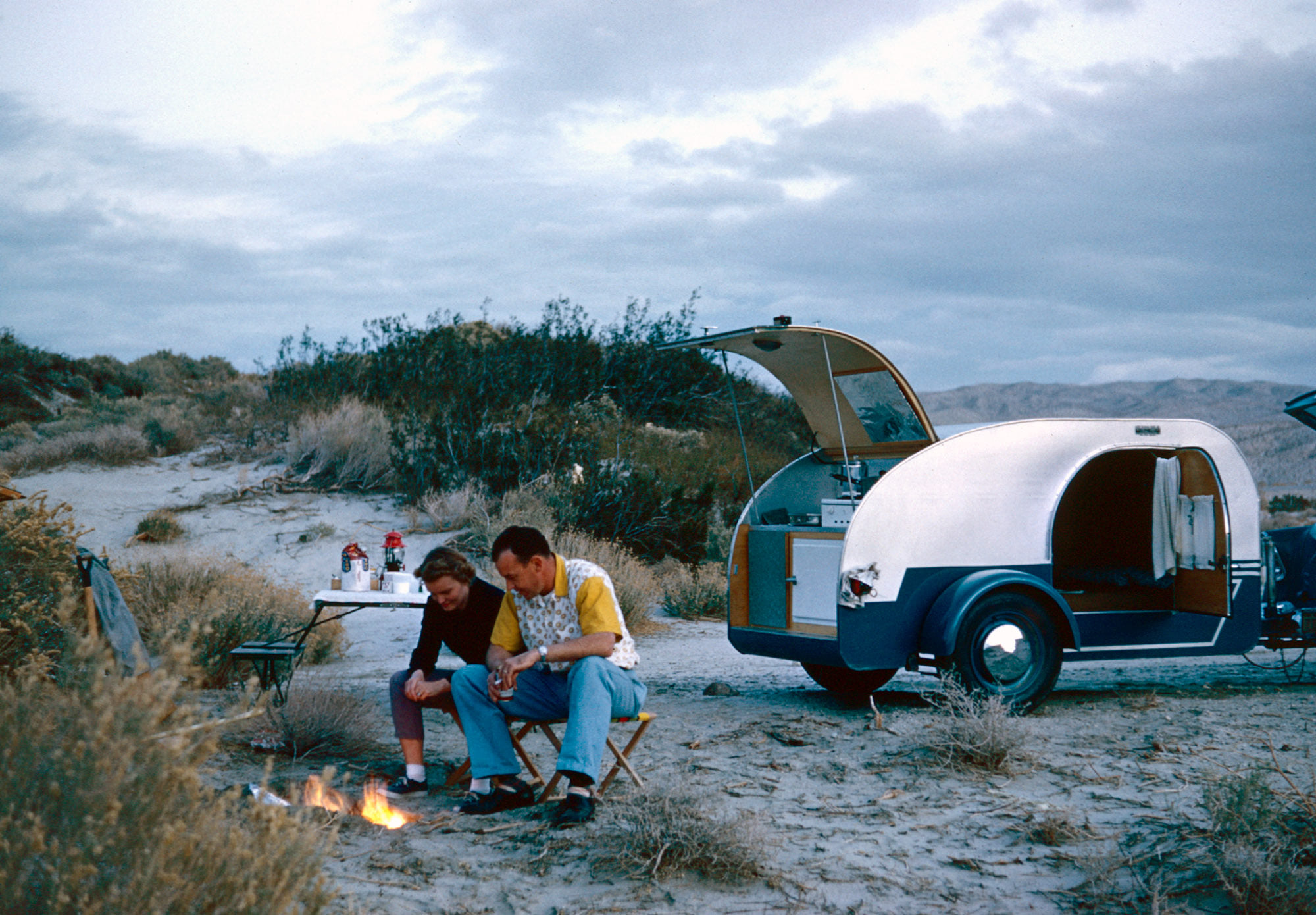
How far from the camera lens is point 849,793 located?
540 cm

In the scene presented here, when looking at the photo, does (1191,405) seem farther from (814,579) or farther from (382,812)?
(382,812)

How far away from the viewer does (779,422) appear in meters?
26.5

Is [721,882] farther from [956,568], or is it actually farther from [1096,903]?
[956,568]

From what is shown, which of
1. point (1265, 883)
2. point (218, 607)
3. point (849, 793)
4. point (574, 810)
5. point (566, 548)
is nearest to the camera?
point (1265, 883)

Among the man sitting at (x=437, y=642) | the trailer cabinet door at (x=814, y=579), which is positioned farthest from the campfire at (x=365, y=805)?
the trailer cabinet door at (x=814, y=579)

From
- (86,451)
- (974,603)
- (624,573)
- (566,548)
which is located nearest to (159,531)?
(86,451)

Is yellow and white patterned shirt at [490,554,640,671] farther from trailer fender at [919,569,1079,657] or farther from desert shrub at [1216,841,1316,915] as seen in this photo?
desert shrub at [1216,841,1316,915]

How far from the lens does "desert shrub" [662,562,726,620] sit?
1298 cm

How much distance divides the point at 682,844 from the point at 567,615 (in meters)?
1.31

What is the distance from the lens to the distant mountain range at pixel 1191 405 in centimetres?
4459

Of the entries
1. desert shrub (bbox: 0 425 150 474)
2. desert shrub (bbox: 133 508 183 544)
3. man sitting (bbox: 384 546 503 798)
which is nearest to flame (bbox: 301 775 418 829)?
man sitting (bbox: 384 546 503 798)

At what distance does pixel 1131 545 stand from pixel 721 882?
5.90 meters

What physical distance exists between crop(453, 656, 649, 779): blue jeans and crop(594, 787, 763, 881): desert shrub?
53cm

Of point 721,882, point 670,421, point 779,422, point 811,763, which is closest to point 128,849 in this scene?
point 721,882
